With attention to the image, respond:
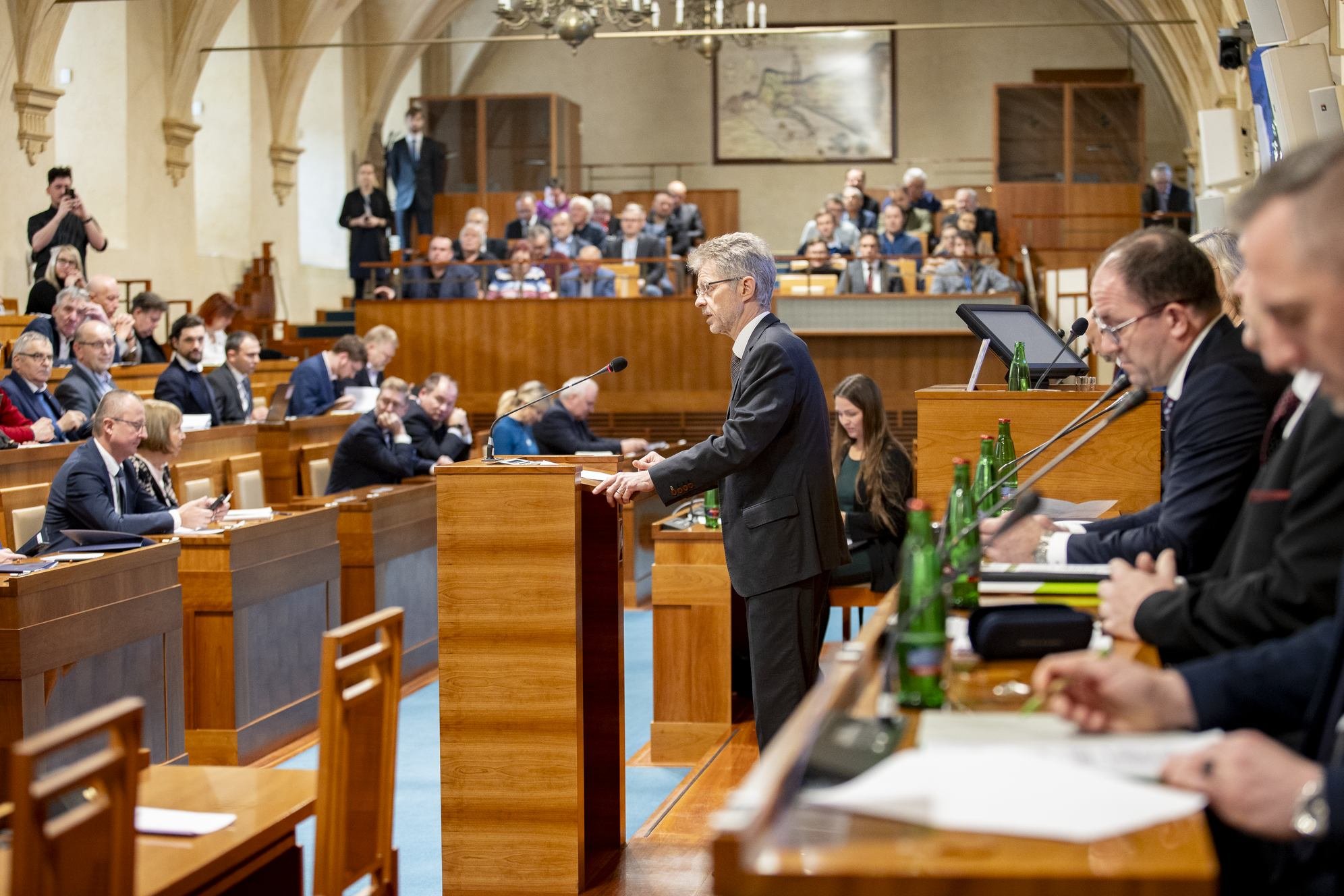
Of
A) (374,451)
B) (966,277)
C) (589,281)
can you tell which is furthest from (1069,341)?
(589,281)

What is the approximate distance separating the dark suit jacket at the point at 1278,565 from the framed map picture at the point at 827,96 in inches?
708

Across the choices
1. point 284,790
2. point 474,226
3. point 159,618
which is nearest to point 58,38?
point 474,226

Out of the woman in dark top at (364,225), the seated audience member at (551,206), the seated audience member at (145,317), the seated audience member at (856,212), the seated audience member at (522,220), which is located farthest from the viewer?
the woman in dark top at (364,225)

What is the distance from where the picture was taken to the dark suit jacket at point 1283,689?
151 centimetres

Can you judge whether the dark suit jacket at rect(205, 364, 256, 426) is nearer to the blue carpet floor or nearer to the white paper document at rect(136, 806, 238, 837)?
the blue carpet floor

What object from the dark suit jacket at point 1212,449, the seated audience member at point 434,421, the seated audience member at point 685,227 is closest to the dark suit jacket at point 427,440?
the seated audience member at point 434,421

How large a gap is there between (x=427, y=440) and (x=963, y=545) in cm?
609

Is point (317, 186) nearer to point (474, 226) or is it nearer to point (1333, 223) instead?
point (474, 226)

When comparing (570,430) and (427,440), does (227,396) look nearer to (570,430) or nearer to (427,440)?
(427,440)

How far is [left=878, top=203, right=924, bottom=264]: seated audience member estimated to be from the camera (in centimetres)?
1193

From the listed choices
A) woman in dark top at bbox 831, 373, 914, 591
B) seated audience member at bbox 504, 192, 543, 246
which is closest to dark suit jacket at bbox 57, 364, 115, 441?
woman in dark top at bbox 831, 373, 914, 591

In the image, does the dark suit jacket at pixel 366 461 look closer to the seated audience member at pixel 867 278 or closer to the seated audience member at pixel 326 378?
the seated audience member at pixel 326 378

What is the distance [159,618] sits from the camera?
4.46 meters

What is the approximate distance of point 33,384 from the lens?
6.75 meters
